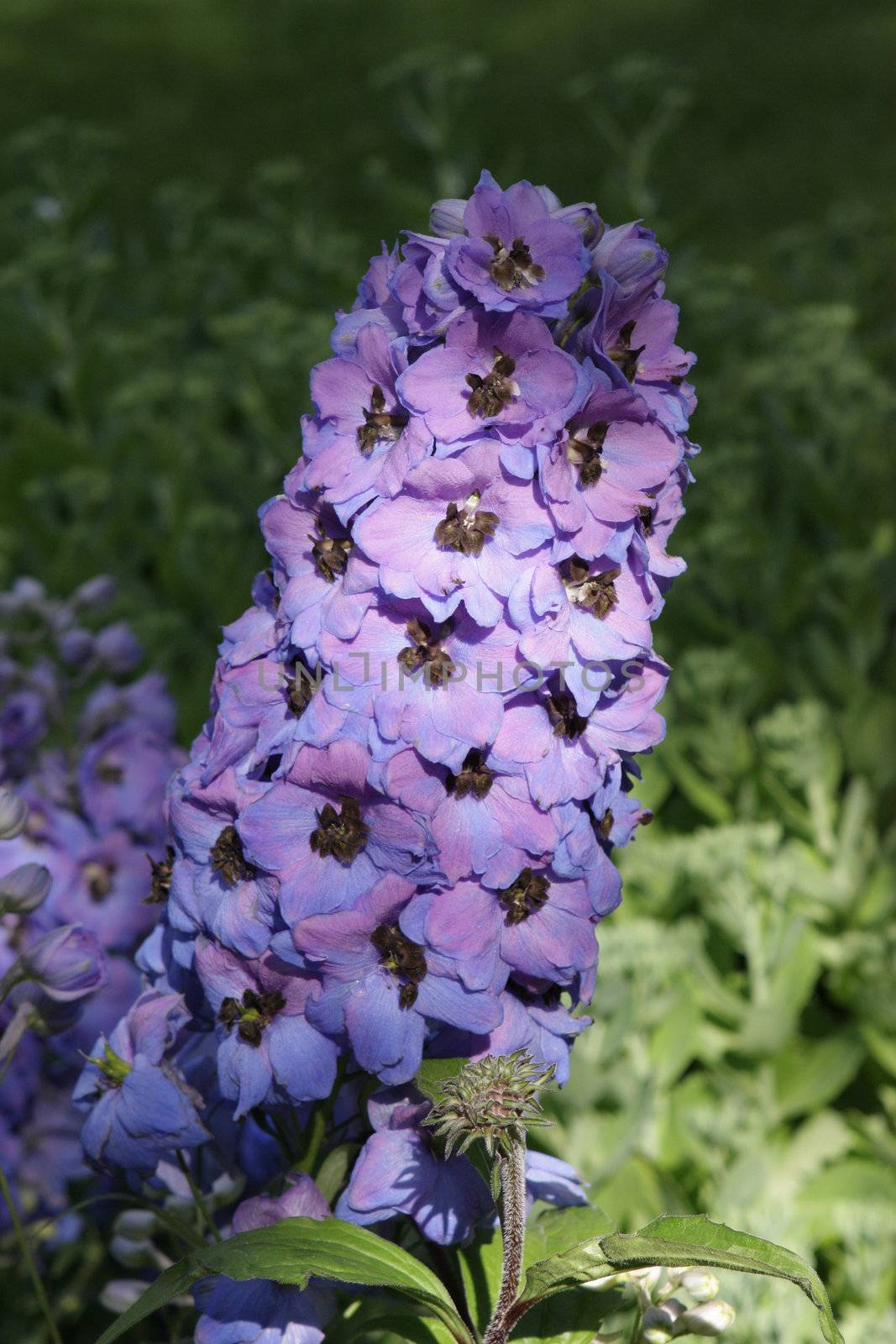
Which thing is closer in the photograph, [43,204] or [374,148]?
[43,204]

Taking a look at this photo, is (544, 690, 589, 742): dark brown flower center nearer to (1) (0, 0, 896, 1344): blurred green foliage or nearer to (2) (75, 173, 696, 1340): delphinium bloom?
(2) (75, 173, 696, 1340): delphinium bloom

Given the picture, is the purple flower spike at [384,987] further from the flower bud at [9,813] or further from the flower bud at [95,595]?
the flower bud at [95,595]

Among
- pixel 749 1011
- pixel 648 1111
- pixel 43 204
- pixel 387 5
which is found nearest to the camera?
pixel 648 1111

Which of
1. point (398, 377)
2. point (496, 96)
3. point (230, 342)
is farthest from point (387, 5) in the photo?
point (398, 377)

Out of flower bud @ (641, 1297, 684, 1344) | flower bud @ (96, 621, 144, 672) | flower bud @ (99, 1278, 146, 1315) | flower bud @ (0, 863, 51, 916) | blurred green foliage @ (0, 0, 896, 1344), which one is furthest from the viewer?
blurred green foliage @ (0, 0, 896, 1344)

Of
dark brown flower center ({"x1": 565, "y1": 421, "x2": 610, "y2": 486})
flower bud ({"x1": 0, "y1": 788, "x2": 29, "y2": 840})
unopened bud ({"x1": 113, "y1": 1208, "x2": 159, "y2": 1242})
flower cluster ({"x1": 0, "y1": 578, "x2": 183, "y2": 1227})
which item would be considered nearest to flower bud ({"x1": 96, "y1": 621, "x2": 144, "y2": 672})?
flower cluster ({"x1": 0, "y1": 578, "x2": 183, "y2": 1227})

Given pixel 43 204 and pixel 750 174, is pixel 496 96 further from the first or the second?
pixel 43 204

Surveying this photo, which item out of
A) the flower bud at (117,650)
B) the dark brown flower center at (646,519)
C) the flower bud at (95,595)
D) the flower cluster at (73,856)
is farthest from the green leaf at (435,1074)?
the flower bud at (95,595)
